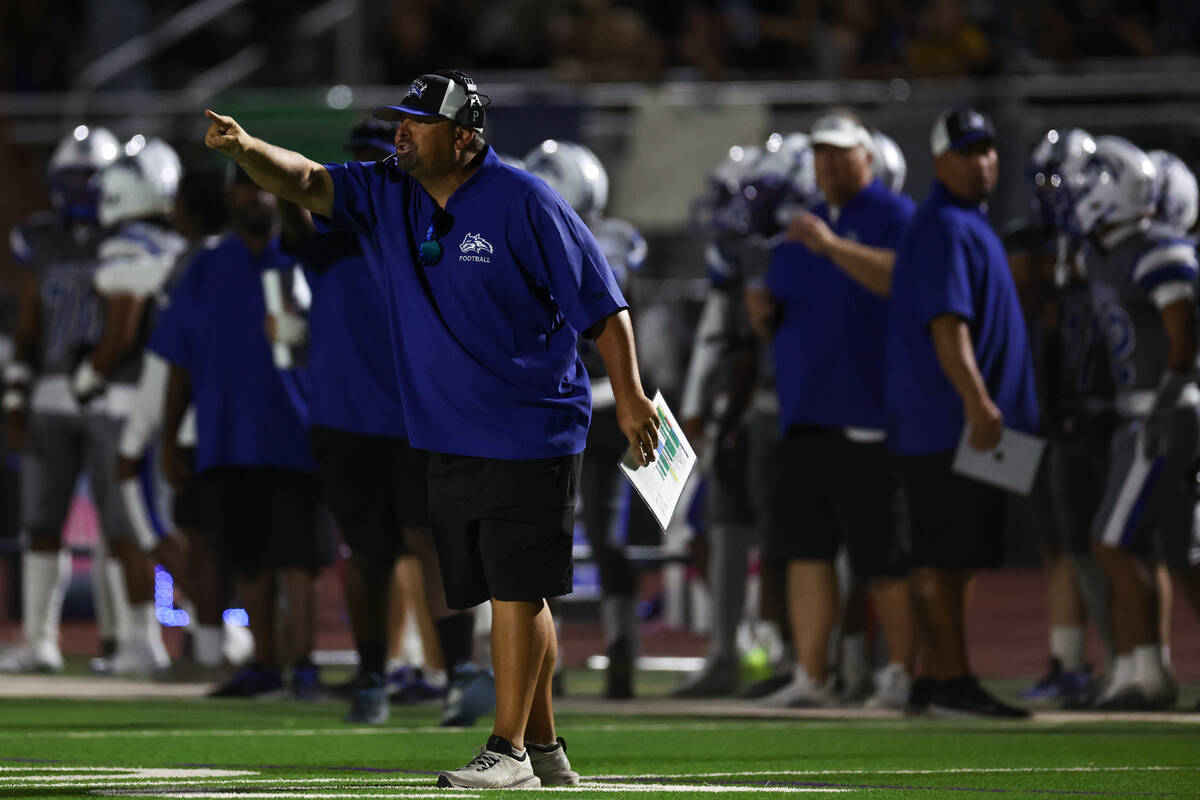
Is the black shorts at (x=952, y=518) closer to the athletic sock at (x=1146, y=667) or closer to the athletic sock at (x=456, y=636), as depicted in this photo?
the athletic sock at (x=1146, y=667)

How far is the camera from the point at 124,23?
68.4ft

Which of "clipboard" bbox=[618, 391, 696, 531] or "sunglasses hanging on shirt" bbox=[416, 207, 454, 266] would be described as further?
"sunglasses hanging on shirt" bbox=[416, 207, 454, 266]

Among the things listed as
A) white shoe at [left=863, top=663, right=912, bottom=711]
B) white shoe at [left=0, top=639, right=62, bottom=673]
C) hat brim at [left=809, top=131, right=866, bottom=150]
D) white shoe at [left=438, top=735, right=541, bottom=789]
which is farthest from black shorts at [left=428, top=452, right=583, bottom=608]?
white shoe at [left=0, top=639, right=62, bottom=673]

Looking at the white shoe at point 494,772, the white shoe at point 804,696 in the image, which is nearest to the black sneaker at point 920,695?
the white shoe at point 804,696

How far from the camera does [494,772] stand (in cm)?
607

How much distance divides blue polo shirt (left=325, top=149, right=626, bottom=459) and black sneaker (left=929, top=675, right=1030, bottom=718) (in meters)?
3.08

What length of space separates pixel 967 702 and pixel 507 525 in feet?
10.6

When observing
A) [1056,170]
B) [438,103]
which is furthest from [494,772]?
[1056,170]

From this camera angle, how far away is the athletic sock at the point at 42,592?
11742 mm

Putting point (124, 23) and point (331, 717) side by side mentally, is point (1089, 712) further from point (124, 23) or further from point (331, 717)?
point (124, 23)

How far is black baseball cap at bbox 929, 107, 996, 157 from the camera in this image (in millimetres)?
9086

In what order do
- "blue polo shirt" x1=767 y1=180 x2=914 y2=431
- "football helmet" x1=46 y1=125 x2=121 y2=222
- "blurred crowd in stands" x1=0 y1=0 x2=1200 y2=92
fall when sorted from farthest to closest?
"blurred crowd in stands" x1=0 y1=0 x2=1200 y2=92 → "football helmet" x1=46 y1=125 x2=121 y2=222 → "blue polo shirt" x1=767 y1=180 x2=914 y2=431

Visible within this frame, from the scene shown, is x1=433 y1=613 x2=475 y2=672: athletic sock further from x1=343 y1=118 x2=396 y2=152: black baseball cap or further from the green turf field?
x1=343 y1=118 x2=396 y2=152: black baseball cap

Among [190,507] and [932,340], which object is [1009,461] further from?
[190,507]
